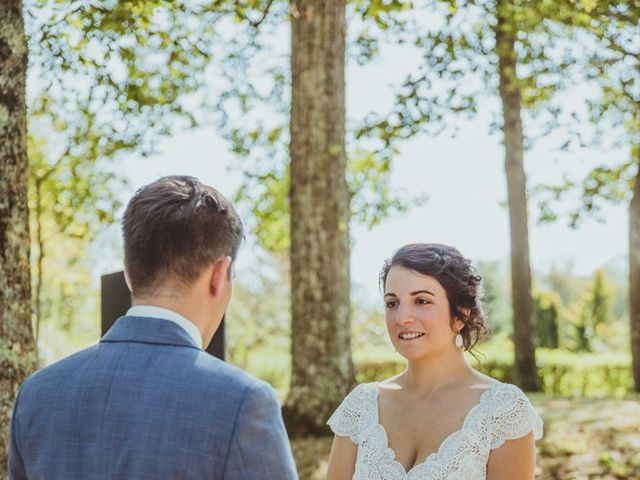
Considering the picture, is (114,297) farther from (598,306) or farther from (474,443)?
(598,306)

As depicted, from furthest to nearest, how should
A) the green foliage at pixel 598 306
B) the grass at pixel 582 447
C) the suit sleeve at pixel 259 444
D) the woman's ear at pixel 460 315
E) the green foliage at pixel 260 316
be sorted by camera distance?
1. the green foliage at pixel 598 306
2. the green foliage at pixel 260 316
3. the grass at pixel 582 447
4. the woman's ear at pixel 460 315
5. the suit sleeve at pixel 259 444

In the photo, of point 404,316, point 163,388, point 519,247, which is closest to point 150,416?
point 163,388

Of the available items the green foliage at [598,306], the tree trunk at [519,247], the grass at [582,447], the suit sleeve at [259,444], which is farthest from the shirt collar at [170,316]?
the green foliage at [598,306]

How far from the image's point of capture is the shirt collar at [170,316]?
212 centimetres

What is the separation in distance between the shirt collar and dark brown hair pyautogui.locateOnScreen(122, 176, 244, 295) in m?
0.04

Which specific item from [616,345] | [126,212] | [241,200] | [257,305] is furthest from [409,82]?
[616,345]

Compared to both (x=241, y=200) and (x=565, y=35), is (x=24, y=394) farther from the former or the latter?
(x=241, y=200)

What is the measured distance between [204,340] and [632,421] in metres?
8.20

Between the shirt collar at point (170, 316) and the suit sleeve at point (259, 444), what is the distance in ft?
0.72

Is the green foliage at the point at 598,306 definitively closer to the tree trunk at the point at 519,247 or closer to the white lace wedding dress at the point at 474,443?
the tree trunk at the point at 519,247

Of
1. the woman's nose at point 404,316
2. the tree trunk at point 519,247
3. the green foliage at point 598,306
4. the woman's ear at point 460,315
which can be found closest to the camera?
the woman's nose at point 404,316

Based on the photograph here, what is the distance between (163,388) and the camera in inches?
79.3

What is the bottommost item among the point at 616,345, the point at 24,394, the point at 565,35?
the point at 616,345

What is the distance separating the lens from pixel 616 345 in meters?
54.5
